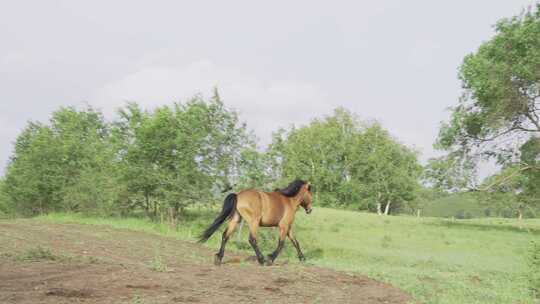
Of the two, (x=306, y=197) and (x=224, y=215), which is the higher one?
(x=306, y=197)

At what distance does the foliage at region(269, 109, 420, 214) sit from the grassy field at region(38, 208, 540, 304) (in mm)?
28424

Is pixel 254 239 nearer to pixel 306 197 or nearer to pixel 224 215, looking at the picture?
pixel 224 215

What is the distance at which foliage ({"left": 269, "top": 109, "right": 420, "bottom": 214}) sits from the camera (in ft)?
201

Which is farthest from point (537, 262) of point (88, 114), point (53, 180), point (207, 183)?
point (88, 114)

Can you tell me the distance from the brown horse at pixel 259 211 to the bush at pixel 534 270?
5.44 meters

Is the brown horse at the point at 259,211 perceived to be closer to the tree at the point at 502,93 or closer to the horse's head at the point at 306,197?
the horse's head at the point at 306,197

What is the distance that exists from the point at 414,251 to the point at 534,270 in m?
10.1

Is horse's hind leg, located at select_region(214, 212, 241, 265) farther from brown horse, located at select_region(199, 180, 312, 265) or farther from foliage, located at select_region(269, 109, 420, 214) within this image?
foliage, located at select_region(269, 109, 420, 214)

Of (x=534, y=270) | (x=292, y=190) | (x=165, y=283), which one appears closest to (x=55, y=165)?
(x=292, y=190)

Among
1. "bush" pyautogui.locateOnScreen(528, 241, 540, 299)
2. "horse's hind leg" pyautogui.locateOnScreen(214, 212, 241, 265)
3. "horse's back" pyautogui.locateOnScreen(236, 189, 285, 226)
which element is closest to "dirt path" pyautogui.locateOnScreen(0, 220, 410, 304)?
"horse's hind leg" pyautogui.locateOnScreen(214, 212, 241, 265)

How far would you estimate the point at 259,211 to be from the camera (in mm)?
10914

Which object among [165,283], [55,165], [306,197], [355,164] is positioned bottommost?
[165,283]

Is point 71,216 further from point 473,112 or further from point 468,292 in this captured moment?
point 473,112

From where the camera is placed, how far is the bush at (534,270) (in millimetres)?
9664
